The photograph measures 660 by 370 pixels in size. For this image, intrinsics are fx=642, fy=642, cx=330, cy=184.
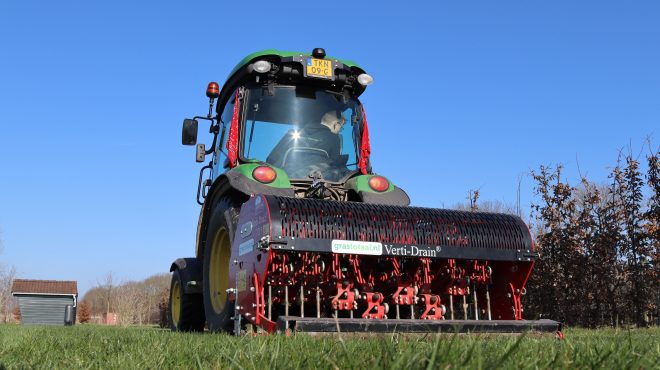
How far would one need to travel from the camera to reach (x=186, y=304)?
725 cm

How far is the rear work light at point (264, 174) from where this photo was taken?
18.8 feet

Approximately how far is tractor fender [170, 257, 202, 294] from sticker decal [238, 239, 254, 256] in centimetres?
199

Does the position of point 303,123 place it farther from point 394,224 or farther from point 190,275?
point 190,275

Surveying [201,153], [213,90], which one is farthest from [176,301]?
[213,90]

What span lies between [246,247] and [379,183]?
1559 millimetres

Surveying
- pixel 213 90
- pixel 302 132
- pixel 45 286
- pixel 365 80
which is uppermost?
pixel 213 90

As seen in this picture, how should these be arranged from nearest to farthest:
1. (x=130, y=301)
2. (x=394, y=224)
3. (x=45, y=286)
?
(x=394, y=224)
(x=45, y=286)
(x=130, y=301)

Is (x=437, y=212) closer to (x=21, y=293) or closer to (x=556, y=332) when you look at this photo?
(x=556, y=332)

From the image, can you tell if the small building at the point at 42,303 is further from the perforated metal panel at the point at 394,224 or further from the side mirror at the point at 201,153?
the perforated metal panel at the point at 394,224

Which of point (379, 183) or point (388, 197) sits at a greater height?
point (379, 183)

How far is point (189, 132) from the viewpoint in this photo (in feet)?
24.4

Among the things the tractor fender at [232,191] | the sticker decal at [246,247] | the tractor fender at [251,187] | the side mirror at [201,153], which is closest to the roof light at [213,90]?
the side mirror at [201,153]

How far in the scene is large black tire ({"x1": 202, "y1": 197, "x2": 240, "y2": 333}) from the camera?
609 centimetres

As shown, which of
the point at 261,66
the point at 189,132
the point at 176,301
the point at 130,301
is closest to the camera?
the point at 261,66
